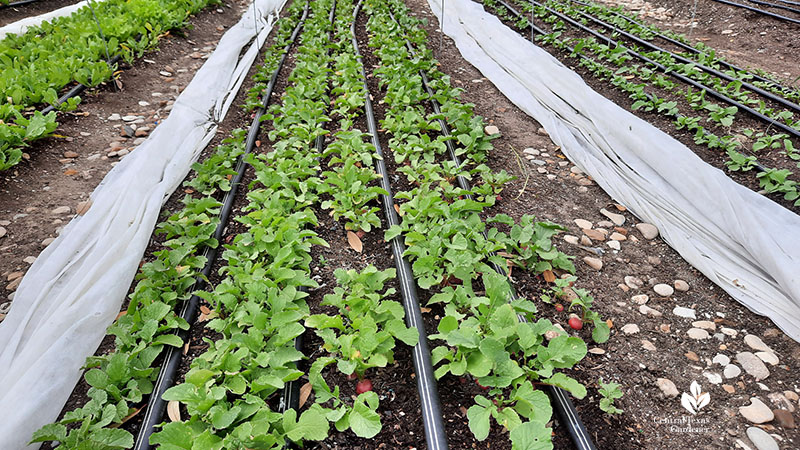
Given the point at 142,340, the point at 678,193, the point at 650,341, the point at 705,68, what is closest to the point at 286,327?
the point at 142,340

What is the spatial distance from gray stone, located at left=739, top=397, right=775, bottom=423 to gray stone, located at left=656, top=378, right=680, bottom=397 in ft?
0.81

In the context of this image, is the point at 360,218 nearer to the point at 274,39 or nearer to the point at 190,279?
the point at 190,279

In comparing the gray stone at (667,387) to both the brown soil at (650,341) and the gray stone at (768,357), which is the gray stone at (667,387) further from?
the gray stone at (768,357)

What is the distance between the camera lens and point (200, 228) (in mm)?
2605

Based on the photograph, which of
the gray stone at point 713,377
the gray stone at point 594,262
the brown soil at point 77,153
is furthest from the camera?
the brown soil at point 77,153

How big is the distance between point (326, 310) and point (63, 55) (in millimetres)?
4352

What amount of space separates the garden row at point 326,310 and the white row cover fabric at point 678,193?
35.0 inches

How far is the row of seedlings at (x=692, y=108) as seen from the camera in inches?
127

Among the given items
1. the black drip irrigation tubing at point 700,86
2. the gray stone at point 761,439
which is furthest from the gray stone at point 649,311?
the black drip irrigation tubing at point 700,86

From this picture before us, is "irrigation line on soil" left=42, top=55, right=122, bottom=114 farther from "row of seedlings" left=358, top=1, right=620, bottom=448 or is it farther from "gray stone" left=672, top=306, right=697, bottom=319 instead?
"gray stone" left=672, top=306, right=697, bottom=319

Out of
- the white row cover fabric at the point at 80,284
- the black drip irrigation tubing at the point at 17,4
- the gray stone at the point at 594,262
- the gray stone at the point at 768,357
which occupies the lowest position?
the gray stone at the point at 768,357

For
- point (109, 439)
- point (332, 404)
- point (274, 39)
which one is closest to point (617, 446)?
point (332, 404)

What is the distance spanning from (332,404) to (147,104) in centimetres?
392

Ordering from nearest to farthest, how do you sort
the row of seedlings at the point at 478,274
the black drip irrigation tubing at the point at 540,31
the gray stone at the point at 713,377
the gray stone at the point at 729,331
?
the row of seedlings at the point at 478,274 < the gray stone at the point at 713,377 < the gray stone at the point at 729,331 < the black drip irrigation tubing at the point at 540,31
